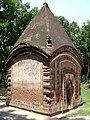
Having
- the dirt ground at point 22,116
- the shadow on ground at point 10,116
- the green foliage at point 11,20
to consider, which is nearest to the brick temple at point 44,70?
the dirt ground at point 22,116

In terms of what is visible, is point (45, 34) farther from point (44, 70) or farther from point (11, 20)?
point (11, 20)

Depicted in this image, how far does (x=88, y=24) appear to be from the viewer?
42.8 meters

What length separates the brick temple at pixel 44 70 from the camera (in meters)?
13.8

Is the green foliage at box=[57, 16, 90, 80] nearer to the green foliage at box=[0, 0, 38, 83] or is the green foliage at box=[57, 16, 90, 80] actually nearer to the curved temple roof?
the green foliage at box=[0, 0, 38, 83]

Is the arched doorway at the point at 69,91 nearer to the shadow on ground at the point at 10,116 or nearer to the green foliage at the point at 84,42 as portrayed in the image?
the shadow on ground at the point at 10,116

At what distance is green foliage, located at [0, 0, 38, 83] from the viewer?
2508cm

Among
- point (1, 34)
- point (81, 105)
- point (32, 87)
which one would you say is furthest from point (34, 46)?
point (1, 34)

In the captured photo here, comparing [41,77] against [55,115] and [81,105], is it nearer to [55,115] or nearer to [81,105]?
[55,115]

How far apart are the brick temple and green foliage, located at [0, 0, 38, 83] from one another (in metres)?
9.19

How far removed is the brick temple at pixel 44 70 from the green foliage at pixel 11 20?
9195mm

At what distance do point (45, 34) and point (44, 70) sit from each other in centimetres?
221

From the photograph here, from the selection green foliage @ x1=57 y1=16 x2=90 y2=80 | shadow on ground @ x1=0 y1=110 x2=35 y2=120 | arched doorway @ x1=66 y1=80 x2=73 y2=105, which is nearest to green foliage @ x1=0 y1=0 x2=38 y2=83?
arched doorway @ x1=66 y1=80 x2=73 y2=105

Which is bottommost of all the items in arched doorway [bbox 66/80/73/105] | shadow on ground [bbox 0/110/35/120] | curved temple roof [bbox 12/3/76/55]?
shadow on ground [bbox 0/110/35/120]

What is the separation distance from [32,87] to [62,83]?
5.82 feet
